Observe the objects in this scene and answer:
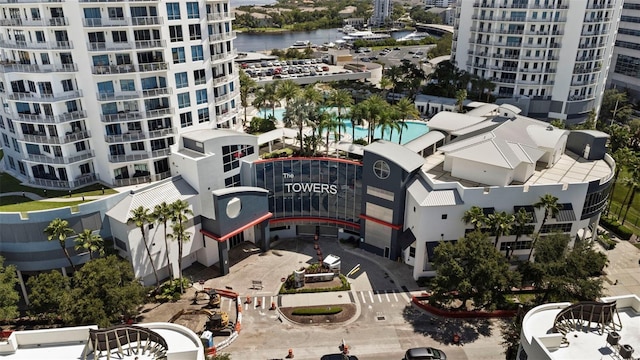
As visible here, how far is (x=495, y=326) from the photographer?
153ft

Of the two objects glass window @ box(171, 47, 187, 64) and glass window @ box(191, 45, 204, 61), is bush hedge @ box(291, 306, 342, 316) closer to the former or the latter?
glass window @ box(171, 47, 187, 64)

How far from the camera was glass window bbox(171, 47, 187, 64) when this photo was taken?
183 feet

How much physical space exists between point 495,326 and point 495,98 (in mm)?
66805

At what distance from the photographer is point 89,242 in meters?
45.2

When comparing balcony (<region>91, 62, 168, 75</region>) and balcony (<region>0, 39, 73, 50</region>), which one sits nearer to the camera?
balcony (<region>0, 39, 73, 50</region>)

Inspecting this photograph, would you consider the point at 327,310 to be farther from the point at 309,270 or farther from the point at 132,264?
the point at 132,264

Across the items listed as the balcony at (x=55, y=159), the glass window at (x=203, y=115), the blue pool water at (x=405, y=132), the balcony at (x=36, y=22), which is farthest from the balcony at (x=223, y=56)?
the balcony at (x=55, y=159)

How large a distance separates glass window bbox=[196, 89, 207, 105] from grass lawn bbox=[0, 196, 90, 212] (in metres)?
19.2

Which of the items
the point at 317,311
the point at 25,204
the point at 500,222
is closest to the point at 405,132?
the point at 500,222

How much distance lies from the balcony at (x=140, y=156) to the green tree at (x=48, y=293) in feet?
52.5

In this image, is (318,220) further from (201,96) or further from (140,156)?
(140,156)

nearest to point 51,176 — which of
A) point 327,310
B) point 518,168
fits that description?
point 327,310

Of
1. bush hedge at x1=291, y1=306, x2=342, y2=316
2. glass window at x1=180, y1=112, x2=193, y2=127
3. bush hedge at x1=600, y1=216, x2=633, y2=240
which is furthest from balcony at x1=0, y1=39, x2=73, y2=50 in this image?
bush hedge at x1=600, y1=216, x2=633, y2=240

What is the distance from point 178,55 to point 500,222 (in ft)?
141
